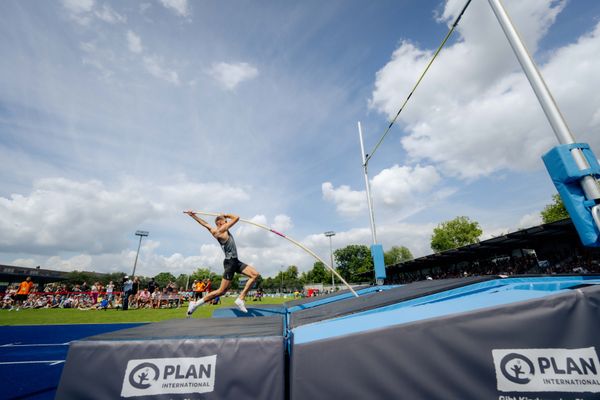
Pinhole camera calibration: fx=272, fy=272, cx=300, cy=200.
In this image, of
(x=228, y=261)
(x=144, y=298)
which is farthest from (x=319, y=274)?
(x=228, y=261)

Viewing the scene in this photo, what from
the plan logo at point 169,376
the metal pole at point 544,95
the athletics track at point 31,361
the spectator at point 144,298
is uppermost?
the metal pole at point 544,95

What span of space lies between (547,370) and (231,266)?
13.9ft

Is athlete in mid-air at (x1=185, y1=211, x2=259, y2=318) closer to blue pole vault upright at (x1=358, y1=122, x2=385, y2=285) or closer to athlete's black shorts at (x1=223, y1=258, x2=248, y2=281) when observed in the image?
athlete's black shorts at (x1=223, y1=258, x2=248, y2=281)

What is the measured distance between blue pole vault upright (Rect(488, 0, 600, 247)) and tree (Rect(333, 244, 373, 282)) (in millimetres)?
76306

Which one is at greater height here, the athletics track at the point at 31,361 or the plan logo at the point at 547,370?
the plan logo at the point at 547,370

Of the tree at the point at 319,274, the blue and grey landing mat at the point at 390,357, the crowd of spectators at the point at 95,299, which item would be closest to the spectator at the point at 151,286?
the crowd of spectators at the point at 95,299

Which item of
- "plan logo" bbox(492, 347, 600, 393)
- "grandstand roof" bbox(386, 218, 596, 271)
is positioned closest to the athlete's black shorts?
"plan logo" bbox(492, 347, 600, 393)

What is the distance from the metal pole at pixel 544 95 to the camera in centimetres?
224

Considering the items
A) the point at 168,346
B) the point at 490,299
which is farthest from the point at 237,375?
the point at 490,299

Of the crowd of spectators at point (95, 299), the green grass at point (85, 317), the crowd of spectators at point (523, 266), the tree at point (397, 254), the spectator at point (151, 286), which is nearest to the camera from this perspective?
the green grass at point (85, 317)

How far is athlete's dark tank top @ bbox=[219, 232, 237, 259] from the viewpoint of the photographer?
4.88 meters

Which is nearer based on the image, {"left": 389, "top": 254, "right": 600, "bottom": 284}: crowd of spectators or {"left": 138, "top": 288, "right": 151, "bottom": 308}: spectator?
{"left": 389, "top": 254, "right": 600, "bottom": 284}: crowd of spectators

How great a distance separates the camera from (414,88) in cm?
586

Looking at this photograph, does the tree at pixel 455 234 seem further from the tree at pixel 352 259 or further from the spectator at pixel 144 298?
the spectator at pixel 144 298
